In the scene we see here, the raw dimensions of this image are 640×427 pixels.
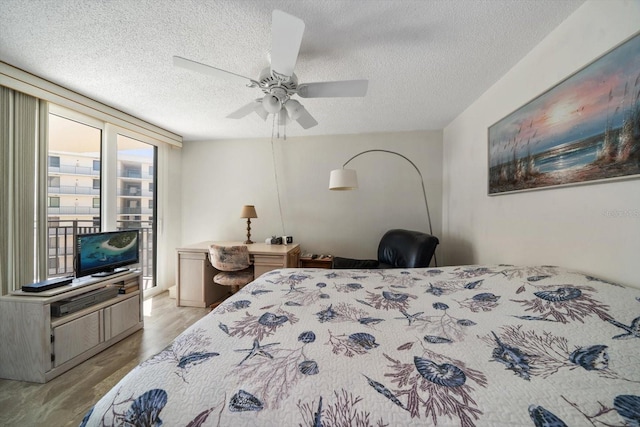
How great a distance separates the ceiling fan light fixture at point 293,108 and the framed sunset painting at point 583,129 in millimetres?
1643

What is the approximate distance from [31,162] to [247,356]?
2784 mm

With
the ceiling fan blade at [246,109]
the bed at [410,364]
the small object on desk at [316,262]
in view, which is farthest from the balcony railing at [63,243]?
the small object on desk at [316,262]

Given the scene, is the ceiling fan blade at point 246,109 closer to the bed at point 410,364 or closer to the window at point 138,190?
the bed at point 410,364

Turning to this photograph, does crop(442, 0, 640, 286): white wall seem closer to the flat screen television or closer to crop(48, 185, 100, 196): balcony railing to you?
the flat screen television

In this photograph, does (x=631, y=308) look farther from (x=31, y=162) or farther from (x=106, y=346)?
(x=31, y=162)

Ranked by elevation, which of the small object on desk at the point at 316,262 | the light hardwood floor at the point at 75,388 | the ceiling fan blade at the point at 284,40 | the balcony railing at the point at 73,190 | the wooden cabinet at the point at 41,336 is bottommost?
the light hardwood floor at the point at 75,388

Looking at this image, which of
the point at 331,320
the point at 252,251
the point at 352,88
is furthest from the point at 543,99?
the point at 252,251

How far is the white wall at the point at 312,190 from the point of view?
10.5 feet

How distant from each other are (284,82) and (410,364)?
5.81 ft

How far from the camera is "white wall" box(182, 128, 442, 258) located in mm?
3207

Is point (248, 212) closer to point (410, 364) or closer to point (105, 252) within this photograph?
point (105, 252)

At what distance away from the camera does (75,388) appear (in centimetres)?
162

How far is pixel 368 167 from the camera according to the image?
3293mm

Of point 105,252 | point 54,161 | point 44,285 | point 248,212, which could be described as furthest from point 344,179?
point 54,161
